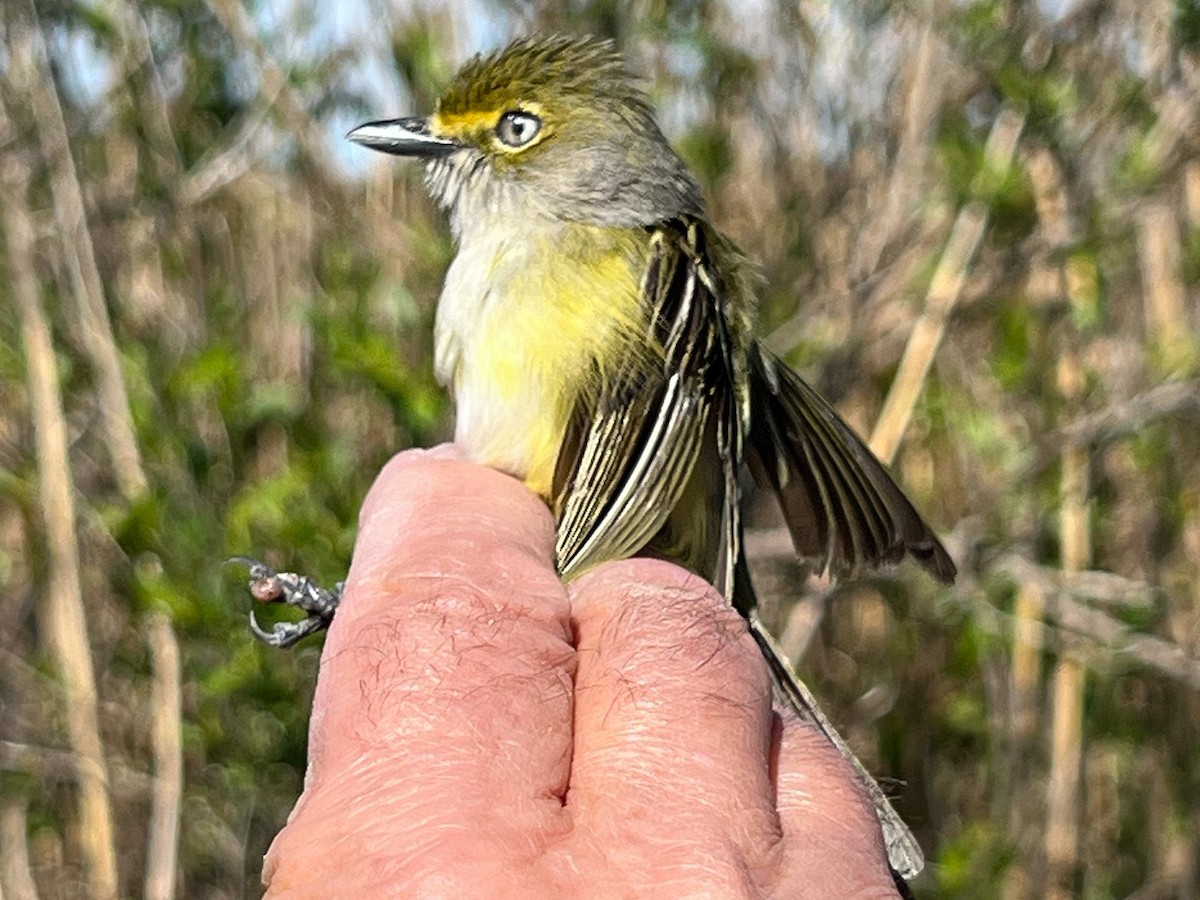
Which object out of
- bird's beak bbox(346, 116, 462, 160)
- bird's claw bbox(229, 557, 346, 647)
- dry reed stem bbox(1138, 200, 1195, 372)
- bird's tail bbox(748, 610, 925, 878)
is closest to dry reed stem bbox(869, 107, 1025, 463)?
dry reed stem bbox(1138, 200, 1195, 372)

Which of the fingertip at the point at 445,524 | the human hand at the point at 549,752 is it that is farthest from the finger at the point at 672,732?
the fingertip at the point at 445,524

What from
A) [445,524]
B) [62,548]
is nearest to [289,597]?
[445,524]

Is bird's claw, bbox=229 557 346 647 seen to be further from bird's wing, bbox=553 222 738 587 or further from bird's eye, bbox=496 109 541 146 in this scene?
bird's eye, bbox=496 109 541 146

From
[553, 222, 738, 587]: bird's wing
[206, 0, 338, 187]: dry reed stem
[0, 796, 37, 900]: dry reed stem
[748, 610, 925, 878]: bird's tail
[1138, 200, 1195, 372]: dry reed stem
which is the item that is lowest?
[0, 796, 37, 900]: dry reed stem

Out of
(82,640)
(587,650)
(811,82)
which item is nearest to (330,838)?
(587,650)

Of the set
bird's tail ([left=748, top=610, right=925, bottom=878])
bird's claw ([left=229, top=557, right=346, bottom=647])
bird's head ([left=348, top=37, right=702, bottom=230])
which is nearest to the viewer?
bird's tail ([left=748, top=610, right=925, bottom=878])

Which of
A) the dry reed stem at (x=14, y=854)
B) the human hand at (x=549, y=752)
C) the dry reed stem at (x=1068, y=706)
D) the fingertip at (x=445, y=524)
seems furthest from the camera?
the dry reed stem at (x=14, y=854)

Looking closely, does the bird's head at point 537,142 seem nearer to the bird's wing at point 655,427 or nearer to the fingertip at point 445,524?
the bird's wing at point 655,427

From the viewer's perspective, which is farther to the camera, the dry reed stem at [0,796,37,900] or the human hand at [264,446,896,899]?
the dry reed stem at [0,796,37,900]
